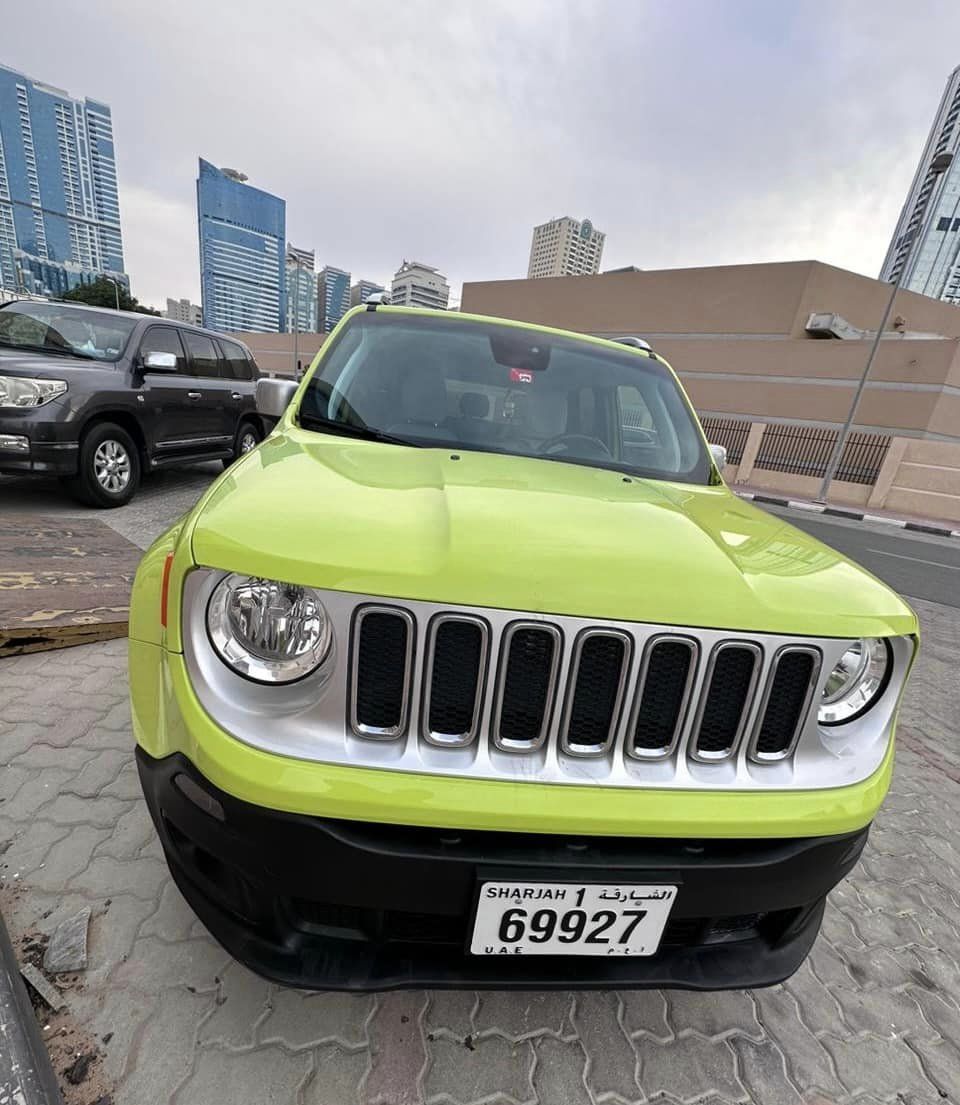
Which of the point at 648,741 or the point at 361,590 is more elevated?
the point at 361,590

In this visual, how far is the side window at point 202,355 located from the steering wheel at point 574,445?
5.75 m

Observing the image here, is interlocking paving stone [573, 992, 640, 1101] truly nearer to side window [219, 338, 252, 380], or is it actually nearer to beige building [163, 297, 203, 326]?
side window [219, 338, 252, 380]

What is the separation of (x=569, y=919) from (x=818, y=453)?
19.0m

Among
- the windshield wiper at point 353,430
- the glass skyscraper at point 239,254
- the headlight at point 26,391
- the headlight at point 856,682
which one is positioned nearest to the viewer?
the headlight at point 856,682

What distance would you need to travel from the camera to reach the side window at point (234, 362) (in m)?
7.24

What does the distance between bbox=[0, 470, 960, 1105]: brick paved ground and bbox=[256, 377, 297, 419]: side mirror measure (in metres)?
1.54

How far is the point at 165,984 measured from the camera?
1.47m

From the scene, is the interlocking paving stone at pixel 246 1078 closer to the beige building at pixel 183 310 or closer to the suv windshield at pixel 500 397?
the suv windshield at pixel 500 397

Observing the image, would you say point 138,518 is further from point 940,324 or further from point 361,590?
point 940,324

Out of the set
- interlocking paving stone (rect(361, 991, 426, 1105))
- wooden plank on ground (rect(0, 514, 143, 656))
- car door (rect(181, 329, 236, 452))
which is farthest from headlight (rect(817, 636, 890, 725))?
car door (rect(181, 329, 236, 452))

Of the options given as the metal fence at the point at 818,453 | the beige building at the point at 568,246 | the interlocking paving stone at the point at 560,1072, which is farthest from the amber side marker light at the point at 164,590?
the beige building at the point at 568,246

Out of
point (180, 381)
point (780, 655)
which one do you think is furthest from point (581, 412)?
point (180, 381)

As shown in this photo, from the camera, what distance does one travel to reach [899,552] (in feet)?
31.0

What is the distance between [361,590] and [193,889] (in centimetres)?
81
